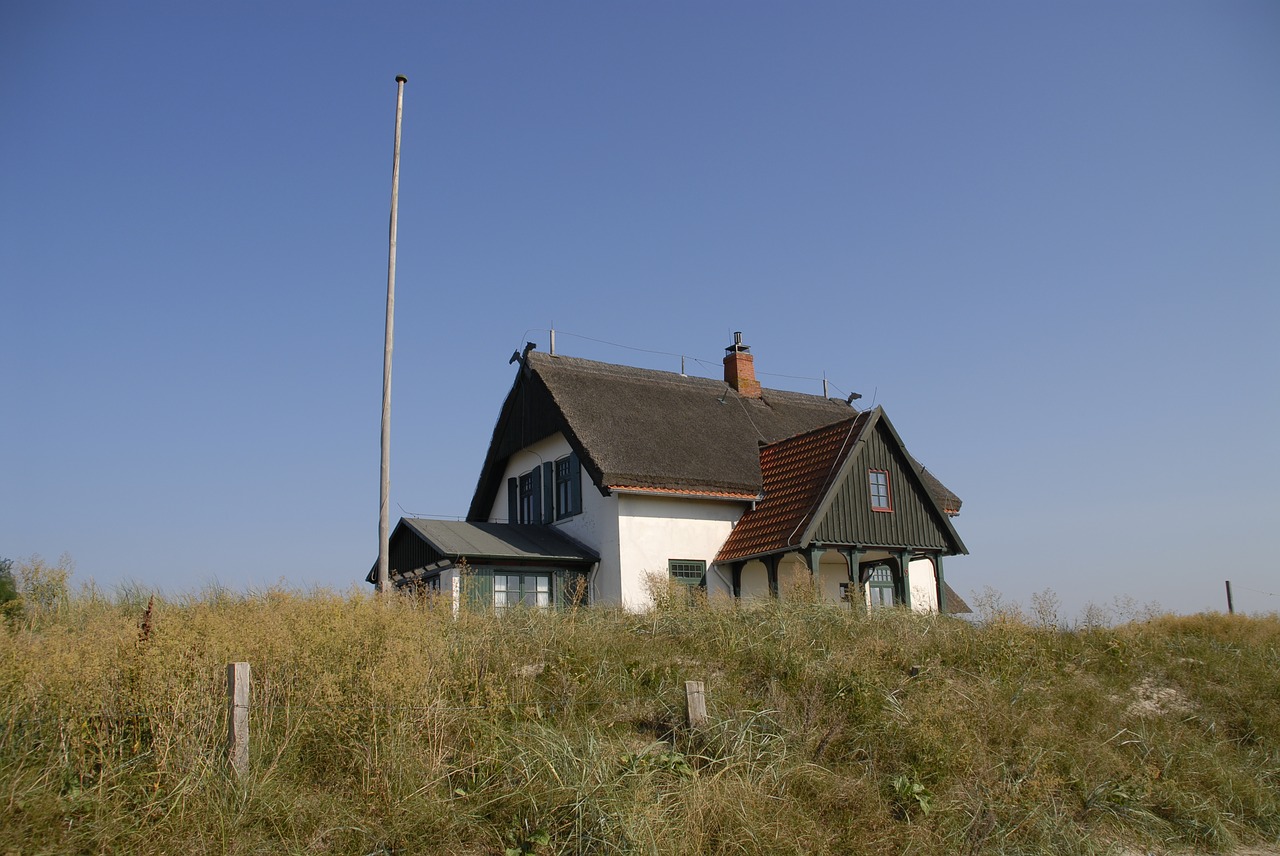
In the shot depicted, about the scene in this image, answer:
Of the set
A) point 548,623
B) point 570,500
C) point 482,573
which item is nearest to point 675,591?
point 548,623

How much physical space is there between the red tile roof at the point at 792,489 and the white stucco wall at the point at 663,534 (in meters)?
0.38

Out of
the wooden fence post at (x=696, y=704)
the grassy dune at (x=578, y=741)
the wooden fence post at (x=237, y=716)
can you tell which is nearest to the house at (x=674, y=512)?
the grassy dune at (x=578, y=741)

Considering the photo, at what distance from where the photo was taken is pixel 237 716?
8180mm

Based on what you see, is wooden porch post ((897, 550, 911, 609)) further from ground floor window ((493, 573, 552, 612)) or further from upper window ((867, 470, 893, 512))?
ground floor window ((493, 573, 552, 612))

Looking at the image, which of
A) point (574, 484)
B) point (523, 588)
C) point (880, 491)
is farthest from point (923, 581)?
point (523, 588)

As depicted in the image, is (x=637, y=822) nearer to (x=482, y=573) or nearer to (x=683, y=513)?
(x=482, y=573)

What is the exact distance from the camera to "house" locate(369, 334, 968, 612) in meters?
20.0

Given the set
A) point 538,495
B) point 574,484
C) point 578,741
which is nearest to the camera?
point 578,741

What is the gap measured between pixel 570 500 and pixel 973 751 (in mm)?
12788

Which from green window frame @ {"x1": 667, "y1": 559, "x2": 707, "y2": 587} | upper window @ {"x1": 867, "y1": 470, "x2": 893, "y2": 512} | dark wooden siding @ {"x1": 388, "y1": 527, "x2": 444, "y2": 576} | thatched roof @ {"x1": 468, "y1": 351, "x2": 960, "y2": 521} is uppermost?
thatched roof @ {"x1": 468, "y1": 351, "x2": 960, "y2": 521}

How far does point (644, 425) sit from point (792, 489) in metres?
3.59

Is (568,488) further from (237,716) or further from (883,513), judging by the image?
(237,716)

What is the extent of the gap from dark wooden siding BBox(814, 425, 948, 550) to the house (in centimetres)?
3

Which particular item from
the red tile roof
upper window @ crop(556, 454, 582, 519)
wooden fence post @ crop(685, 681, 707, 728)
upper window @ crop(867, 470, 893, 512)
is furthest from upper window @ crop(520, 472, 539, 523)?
wooden fence post @ crop(685, 681, 707, 728)
